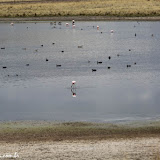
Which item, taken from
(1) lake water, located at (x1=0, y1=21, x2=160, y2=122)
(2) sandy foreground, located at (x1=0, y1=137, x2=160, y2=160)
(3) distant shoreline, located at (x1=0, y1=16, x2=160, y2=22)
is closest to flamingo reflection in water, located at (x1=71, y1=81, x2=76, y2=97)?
(1) lake water, located at (x1=0, y1=21, x2=160, y2=122)

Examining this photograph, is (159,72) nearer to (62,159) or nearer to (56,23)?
(62,159)

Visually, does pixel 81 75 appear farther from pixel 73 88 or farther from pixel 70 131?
pixel 70 131

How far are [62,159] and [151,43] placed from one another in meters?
39.7

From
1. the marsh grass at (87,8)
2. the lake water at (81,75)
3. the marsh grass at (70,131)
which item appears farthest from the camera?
the marsh grass at (87,8)

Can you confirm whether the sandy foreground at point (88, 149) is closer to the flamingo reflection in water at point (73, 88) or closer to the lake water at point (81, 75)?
the lake water at point (81, 75)

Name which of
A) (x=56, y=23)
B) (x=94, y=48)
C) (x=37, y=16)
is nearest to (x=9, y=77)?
(x=94, y=48)

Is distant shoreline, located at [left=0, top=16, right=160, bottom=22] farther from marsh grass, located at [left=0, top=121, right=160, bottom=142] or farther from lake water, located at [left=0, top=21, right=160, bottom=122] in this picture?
marsh grass, located at [left=0, top=121, right=160, bottom=142]

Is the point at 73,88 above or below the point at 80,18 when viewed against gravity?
below

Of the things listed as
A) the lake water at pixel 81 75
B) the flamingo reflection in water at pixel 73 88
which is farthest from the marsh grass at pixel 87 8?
the flamingo reflection in water at pixel 73 88

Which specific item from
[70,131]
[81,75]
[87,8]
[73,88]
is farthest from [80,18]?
[70,131]

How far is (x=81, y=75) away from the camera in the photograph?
131 feet

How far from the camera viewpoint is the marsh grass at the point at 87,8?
301 feet

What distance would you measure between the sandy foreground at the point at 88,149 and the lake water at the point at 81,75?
444cm

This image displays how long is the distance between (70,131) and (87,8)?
252 feet
